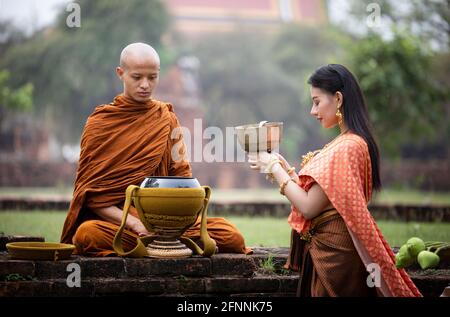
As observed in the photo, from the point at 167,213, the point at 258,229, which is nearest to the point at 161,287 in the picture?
the point at 167,213

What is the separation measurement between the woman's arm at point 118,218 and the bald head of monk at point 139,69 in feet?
2.50

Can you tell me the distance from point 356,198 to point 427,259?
1.24 m

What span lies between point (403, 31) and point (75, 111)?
1526cm

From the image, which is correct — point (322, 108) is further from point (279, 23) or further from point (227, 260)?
point (279, 23)

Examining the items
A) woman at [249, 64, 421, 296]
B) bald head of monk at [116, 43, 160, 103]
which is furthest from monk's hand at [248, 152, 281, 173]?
bald head of monk at [116, 43, 160, 103]

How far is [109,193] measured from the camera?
189 inches

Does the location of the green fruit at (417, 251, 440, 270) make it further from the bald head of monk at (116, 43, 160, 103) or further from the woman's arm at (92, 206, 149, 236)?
the bald head of monk at (116, 43, 160, 103)

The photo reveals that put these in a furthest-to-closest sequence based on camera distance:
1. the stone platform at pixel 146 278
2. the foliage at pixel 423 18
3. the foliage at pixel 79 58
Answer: the foliage at pixel 79 58
the foliage at pixel 423 18
the stone platform at pixel 146 278

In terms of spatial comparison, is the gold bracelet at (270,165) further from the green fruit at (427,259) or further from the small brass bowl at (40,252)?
the green fruit at (427,259)

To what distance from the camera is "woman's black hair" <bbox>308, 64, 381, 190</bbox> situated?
4.02m

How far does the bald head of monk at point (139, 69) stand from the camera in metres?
4.77

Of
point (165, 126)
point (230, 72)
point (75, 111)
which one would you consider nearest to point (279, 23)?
point (230, 72)

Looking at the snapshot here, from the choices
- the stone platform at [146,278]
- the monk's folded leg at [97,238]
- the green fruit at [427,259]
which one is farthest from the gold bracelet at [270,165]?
the green fruit at [427,259]

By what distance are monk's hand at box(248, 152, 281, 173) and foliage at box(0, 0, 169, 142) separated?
23678 millimetres
